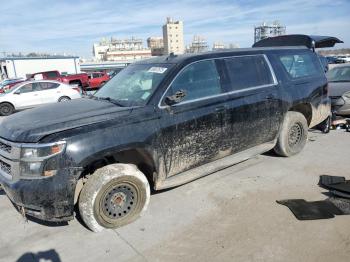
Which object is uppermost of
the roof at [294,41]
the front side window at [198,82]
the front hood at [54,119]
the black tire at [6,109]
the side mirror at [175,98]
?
the roof at [294,41]

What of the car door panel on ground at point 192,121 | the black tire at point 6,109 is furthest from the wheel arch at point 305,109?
the black tire at point 6,109

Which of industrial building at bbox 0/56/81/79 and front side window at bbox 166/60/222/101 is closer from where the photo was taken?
front side window at bbox 166/60/222/101

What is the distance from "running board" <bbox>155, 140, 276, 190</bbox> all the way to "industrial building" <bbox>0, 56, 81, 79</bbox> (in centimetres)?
5030

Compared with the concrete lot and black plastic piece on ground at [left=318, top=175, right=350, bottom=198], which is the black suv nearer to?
the concrete lot

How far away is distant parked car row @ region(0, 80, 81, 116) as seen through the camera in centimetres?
1534

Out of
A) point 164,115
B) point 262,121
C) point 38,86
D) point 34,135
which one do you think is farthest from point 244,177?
point 38,86

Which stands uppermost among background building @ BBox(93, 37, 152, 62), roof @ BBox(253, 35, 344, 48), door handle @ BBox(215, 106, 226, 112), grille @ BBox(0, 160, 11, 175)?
background building @ BBox(93, 37, 152, 62)

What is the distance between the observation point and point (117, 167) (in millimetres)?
3637

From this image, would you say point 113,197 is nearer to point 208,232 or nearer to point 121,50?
point 208,232

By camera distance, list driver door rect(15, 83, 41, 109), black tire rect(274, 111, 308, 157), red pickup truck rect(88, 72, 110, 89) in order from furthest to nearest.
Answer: red pickup truck rect(88, 72, 110, 89), driver door rect(15, 83, 41, 109), black tire rect(274, 111, 308, 157)

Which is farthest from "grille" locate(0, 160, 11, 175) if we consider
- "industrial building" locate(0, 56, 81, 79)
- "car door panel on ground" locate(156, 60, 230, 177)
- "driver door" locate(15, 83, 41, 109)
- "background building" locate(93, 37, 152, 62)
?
"background building" locate(93, 37, 152, 62)

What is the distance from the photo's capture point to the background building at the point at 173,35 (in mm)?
125188

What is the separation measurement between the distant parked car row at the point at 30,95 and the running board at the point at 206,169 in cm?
1253

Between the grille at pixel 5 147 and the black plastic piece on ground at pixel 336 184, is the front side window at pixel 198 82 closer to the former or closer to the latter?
the grille at pixel 5 147
